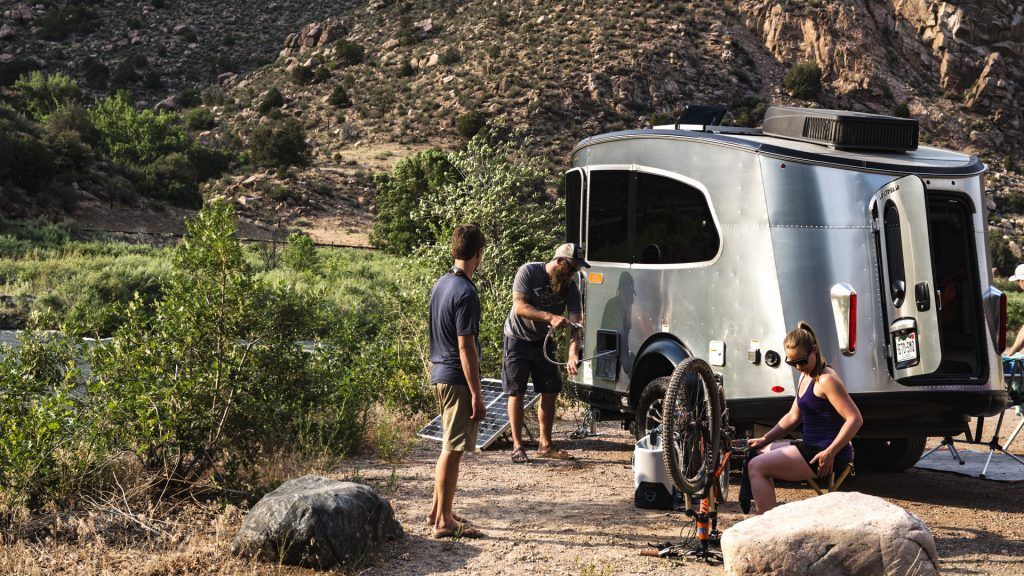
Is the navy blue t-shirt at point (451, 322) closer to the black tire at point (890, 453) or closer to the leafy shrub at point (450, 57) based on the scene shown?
the black tire at point (890, 453)

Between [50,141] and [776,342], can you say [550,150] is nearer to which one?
[50,141]

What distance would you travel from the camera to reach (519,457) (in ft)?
28.4

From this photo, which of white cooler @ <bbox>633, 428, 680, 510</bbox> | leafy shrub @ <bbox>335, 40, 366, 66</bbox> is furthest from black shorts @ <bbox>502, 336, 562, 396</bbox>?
leafy shrub @ <bbox>335, 40, 366, 66</bbox>

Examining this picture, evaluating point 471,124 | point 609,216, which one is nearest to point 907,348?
point 609,216

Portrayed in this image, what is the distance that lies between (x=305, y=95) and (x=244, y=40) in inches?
598

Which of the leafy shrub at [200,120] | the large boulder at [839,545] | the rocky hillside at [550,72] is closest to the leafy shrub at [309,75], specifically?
the rocky hillside at [550,72]

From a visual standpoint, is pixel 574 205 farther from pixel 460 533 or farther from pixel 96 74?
pixel 96 74

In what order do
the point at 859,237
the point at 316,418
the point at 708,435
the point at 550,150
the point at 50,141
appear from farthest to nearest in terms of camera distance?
the point at 550,150, the point at 50,141, the point at 316,418, the point at 859,237, the point at 708,435

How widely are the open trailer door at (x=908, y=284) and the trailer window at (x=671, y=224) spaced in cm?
116

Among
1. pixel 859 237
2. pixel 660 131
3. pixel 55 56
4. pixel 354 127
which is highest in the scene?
pixel 55 56

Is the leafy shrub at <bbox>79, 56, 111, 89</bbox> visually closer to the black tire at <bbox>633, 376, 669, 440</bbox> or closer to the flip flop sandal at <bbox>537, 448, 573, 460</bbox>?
the flip flop sandal at <bbox>537, 448, 573, 460</bbox>

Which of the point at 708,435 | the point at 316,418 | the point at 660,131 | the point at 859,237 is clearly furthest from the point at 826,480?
the point at 316,418

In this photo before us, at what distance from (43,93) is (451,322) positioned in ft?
191

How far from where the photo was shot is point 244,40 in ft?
244
